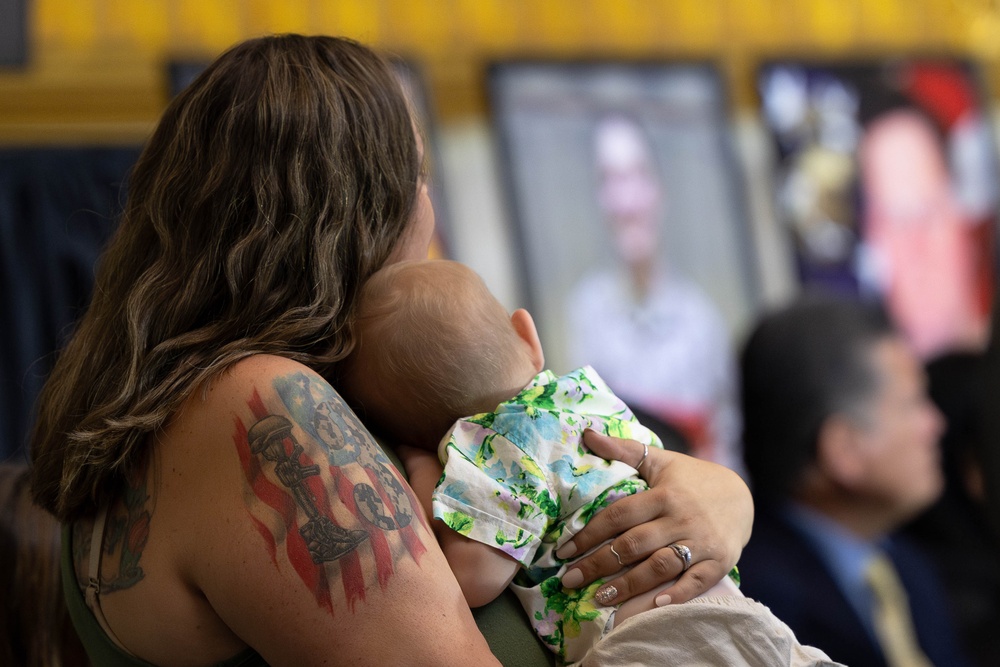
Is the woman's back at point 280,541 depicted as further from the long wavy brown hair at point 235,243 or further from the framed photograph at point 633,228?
the framed photograph at point 633,228

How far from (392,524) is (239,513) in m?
0.17

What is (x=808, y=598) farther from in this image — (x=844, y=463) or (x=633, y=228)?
(x=633, y=228)

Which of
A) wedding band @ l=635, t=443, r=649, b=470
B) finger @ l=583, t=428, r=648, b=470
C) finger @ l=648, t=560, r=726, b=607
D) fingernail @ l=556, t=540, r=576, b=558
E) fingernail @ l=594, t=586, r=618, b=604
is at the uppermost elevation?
finger @ l=583, t=428, r=648, b=470

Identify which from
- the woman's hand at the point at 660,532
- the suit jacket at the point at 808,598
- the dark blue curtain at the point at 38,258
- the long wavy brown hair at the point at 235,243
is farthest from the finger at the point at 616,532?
the dark blue curtain at the point at 38,258

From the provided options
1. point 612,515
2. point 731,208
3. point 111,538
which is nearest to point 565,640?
point 612,515

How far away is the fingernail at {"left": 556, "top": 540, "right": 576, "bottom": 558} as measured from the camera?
5.00 ft

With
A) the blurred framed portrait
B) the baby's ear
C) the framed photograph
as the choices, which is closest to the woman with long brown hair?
the baby's ear

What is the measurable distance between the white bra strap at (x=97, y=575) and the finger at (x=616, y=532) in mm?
583

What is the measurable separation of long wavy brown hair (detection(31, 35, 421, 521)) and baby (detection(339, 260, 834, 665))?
9cm

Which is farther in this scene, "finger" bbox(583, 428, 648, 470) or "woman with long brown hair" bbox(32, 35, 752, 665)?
"finger" bbox(583, 428, 648, 470)

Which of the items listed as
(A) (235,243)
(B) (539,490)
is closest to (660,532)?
(B) (539,490)

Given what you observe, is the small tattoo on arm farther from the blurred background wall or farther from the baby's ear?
the blurred background wall

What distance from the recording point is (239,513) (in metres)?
1.33

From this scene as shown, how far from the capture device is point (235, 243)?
4.96 ft
